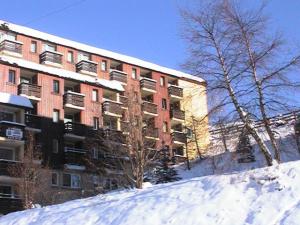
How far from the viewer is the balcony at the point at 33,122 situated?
142 ft

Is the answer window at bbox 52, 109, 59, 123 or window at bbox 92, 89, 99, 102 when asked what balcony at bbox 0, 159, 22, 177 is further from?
window at bbox 92, 89, 99, 102

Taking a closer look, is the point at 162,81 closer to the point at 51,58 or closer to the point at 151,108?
the point at 151,108

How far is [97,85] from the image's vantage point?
49.3 meters

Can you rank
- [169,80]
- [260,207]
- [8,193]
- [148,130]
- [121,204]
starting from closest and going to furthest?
[260,207], [121,204], [148,130], [8,193], [169,80]

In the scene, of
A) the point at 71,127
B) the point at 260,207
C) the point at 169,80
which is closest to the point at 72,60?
the point at 71,127

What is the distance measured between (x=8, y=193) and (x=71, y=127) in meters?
A: 7.76

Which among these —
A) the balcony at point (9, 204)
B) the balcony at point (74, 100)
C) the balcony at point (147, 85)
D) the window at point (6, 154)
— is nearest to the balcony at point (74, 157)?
the balcony at point (74, 100)

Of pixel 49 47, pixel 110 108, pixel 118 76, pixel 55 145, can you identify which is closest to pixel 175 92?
pixel 118 76

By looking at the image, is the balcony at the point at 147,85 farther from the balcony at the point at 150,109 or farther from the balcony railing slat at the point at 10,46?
the balcony railing slat at the point at 10,46

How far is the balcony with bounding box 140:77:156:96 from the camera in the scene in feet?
181

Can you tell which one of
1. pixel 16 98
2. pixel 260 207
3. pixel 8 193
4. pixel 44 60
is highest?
pixel 44 60

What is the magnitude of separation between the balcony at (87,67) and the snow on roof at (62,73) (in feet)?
2.07

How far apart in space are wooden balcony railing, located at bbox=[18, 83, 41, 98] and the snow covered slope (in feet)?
92.7

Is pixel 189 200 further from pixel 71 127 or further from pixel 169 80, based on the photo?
pixel 169 80
